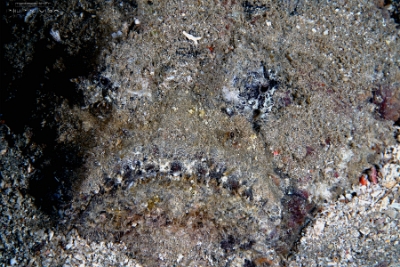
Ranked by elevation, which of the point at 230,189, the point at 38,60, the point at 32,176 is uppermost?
the point at 38,60

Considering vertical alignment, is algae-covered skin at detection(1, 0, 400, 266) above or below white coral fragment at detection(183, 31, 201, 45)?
below

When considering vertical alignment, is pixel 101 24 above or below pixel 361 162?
above

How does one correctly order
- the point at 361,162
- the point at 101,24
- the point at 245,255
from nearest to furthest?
the point at 101,24
the point at 245,255
the point at 361,162

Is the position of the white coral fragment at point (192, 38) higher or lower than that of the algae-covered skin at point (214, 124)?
higher

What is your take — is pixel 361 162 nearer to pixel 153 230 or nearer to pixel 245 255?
pixel 245 255

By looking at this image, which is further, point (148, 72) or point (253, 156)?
point (253, 156)

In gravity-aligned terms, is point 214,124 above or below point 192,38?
below

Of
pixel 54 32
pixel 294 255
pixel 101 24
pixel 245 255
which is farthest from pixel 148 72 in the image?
pixel 294 255

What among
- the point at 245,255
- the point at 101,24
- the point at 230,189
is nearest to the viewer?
the point at 101,24
